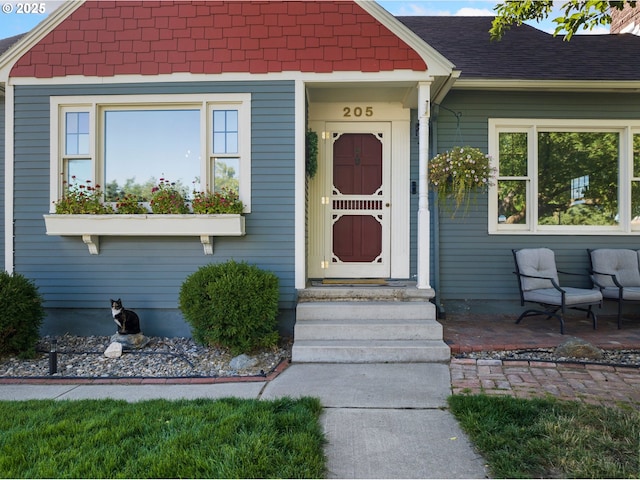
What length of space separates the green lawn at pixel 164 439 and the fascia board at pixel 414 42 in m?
3.85

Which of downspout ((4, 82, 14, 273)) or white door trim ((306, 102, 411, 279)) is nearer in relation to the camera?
downspout ((4, 82, 14, 273))

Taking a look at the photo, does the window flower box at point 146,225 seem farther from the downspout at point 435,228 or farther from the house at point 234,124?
the downspout at point 435,228

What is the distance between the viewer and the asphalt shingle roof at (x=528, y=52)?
214 inches

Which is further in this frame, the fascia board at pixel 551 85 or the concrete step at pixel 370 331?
the fascia board at pixel 551 85

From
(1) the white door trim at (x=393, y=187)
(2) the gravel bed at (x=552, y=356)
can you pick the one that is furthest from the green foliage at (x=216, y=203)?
(2) the gravel bed at (x=552, y=356)

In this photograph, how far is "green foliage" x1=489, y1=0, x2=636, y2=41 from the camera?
3.24 metres

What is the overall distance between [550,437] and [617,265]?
406 centimetres

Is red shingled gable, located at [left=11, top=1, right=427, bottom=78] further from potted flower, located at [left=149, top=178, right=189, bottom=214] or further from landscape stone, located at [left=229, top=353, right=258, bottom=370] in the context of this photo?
landscape stone, located at [left=229, top=353, right=258, bottom=370]

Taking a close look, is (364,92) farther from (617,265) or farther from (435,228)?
(617,265)

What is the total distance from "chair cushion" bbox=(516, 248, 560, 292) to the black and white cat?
4.69 metres

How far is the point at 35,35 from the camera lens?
4867 mm

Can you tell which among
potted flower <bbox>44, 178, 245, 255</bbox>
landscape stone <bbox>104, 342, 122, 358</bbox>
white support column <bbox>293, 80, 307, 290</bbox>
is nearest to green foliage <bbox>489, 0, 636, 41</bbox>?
white support column <bbox>293, 80, 307, 290</bbox>

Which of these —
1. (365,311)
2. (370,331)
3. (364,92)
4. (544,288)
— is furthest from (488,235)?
(364,92)

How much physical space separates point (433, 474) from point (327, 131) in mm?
4560
